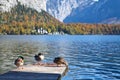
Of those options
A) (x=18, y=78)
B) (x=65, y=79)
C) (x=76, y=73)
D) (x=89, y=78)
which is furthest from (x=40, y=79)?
(x=76, y=73)

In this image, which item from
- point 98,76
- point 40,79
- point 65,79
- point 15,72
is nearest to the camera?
point 40,79

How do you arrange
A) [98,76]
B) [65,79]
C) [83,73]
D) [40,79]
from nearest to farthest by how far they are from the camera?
[40,79] < [65,79] < [98,76] < [83,73]

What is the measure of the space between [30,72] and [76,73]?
34.2ft

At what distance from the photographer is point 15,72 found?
131ft

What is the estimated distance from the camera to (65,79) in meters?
42.8

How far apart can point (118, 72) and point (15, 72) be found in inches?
695

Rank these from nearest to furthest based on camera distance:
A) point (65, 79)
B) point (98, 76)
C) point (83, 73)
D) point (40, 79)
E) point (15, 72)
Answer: point (40, 79) < point (15, 72) < point (65, 79) < point (98, 76) < point (83, 73)

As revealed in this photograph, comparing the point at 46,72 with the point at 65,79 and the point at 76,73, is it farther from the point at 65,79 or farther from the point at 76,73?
the point at 76,73

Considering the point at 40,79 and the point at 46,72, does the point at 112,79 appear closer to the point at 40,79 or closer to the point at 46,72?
the point at 46,72

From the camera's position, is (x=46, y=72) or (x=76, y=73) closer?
(x=46, y=72)

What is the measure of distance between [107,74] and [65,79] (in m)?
8.24

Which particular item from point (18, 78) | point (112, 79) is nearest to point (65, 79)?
point (112, 79)

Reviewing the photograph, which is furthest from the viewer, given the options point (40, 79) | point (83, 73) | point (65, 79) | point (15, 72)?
point (83, 73)

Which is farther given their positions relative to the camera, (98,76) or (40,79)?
(98,76)
